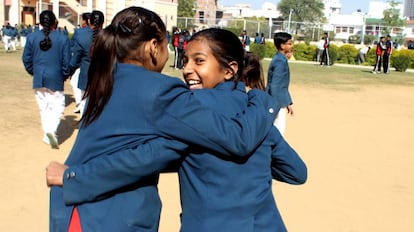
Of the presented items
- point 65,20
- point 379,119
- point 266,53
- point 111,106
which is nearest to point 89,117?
point 111,106

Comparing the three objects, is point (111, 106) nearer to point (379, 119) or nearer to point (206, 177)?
point (206, 177)

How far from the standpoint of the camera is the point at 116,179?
5.36 feet

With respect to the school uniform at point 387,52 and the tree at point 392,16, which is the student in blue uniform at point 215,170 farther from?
the tree at point 392,16

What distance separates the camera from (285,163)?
186 cm

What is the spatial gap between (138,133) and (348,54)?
96.0ft

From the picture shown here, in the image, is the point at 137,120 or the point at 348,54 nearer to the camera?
the point at 137,120

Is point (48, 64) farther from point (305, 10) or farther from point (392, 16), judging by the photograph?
point (305, 10)

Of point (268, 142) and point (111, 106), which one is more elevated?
point (111, 106)

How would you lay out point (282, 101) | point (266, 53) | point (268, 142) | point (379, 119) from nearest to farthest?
point (268, 142) < point (282, 101) < point (379, 119) < point (266, 53)

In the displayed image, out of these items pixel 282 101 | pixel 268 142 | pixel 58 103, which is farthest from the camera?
pixel 58 103

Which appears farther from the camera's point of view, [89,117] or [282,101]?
[282,101]

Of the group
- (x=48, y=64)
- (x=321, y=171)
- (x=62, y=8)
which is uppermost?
(x=62, y=8)

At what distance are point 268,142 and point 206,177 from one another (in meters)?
0.26

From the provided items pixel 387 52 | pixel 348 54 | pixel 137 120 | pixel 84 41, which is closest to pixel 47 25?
pixel 84 41
